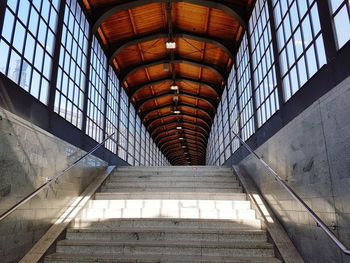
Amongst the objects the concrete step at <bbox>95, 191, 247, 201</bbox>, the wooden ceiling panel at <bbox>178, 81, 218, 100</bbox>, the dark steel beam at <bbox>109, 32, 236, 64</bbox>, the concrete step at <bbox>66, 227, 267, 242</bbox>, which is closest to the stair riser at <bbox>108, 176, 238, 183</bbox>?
the concrete step at <bbox>95, 191, 247, 201</bbox>

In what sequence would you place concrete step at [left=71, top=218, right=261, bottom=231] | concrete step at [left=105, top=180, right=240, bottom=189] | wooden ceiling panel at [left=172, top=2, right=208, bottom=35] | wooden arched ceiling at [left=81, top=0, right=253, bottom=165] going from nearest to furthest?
concrete step at [left=71, top=218, right=261, bottom=231]
concrete step at [left=105, top=180, right=240, bottom=189]
wooden arched ceiling at [left=81, top=0, right=253, bottom=165]
wooden ceiling panel at [left=172, top=2, right=208, bottom=35]

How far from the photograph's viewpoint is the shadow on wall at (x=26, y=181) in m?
3.54

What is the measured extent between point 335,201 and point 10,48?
15.4 feet

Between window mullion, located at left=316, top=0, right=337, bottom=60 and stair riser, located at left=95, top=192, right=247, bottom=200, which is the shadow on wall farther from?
window mullion, located at left=316, top=0, right=337, bottom=60

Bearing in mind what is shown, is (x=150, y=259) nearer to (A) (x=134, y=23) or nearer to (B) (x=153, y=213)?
(B) (x=153, y=213)

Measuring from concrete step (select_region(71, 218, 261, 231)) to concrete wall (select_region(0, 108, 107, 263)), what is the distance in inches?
22.3

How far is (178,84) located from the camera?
50.6 ft

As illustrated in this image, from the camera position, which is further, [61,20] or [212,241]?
[61,20]

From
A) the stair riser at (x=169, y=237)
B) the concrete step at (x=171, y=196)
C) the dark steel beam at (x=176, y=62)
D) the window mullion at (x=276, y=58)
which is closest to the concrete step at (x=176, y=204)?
the concrete step at (x=171, y=196)

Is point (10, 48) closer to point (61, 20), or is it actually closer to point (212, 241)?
point (61, 20)

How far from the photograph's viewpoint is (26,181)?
157 inches

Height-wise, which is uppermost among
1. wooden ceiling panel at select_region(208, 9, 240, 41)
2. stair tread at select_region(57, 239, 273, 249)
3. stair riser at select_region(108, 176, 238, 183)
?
wooden ceiling panel at select_region(208, 9, 240, 41)

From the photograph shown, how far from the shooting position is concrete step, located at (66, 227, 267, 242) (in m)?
4.31

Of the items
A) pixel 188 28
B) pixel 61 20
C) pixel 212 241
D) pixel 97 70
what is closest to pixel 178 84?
pixel 188 28
